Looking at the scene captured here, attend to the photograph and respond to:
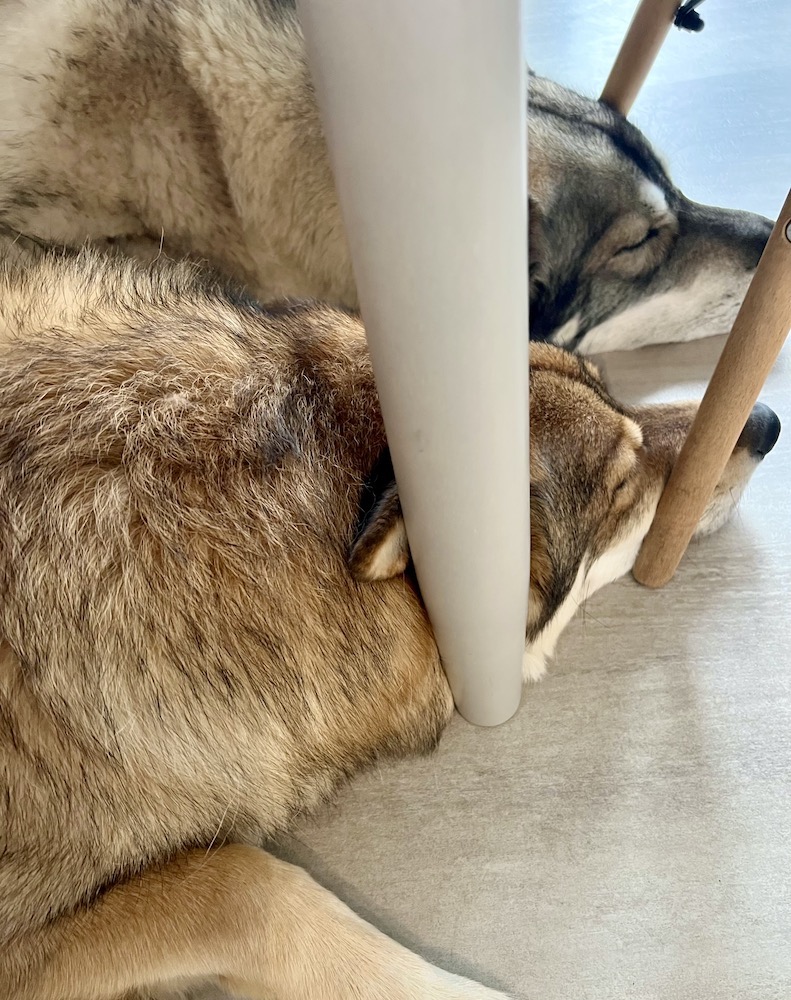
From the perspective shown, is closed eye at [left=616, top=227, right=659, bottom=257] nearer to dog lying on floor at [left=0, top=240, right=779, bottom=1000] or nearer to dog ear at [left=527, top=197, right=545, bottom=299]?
dog ear at [left=527, top=197, right=545, bottom=299]

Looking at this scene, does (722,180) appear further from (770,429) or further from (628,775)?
(628,775)

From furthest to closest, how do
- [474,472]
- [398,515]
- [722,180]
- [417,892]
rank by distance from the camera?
[722,180] < [417,892] < [398,515] < [474,472]

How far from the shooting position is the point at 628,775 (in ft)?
4.23

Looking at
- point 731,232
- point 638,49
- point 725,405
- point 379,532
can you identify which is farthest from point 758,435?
point 638,49

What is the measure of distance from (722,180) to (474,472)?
1.79 metres

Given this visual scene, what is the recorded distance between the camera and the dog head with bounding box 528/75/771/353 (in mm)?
1607

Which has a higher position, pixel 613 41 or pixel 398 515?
pixel 613 41

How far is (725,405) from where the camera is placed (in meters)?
1.16

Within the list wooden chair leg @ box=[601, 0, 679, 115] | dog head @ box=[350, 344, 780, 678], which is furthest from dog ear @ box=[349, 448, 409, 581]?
wooden chair leg @ box=[601, 0, 679, 115]

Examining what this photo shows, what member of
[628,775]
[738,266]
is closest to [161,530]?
[628,775]

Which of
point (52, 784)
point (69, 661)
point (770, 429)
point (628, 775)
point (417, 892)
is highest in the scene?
point (770, 429)

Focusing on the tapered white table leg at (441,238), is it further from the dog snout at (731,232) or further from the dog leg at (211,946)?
the dog snout at (731,232)

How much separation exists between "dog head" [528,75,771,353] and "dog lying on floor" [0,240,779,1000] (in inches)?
24.3

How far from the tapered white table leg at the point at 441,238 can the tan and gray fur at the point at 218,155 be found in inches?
32.3
